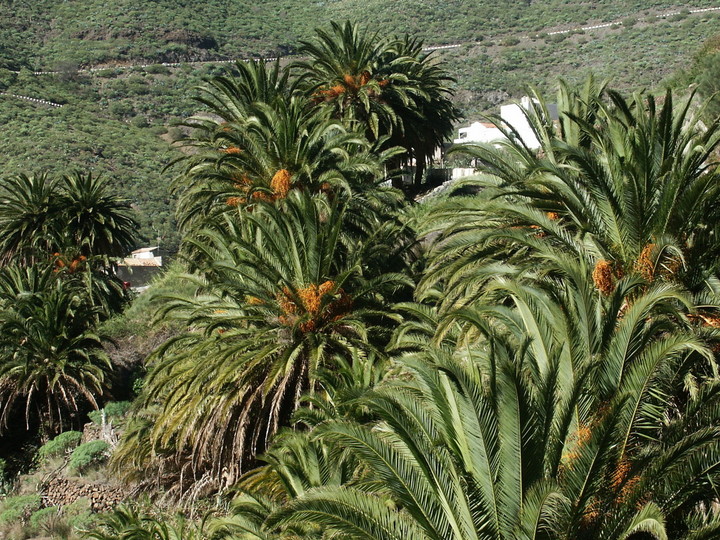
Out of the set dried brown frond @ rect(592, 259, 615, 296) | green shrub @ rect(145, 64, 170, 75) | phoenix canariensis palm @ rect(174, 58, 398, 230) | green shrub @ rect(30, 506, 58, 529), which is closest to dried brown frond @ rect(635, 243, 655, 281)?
dried brown frond @ rect(592, 259, 615, 296)

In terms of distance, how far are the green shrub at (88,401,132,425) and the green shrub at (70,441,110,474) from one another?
7.05ft

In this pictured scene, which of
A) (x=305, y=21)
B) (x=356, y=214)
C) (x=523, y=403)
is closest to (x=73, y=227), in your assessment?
(x=356, y=214)

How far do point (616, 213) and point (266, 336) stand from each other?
632 centimetres

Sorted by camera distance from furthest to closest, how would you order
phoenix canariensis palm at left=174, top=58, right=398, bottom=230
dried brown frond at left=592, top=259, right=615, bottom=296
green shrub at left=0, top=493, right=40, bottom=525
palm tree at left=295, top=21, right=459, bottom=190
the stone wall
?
palm tree at left=295, top=21, right=459, bottom=190
the stone wall
green shrub at left=0, top=493, right=40, bottom=525
phoenix canariensis palm at left=174, top=58, right=398, bottom=230
dried brown frond at left=592, top=259, right=615, bottom=296

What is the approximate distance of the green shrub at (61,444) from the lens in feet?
70.6

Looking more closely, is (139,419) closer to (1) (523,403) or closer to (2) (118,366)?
(2) (118,366)

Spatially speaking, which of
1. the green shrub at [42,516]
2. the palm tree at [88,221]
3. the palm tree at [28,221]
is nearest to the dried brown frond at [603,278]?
the green shrub at [42,516]

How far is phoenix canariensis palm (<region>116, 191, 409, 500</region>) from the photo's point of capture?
13.4 meters

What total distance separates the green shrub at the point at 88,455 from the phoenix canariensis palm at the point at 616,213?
1131 cm

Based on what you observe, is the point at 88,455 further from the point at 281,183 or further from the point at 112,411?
the point at 281,183

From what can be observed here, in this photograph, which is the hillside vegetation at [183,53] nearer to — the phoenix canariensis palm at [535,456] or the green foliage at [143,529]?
the green foliage at [143,529]

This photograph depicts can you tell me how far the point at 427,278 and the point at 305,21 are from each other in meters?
79.0

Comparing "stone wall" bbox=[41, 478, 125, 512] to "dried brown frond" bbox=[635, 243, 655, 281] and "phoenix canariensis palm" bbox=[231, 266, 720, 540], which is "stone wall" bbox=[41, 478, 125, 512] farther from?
"dried brown frond" bbox=[635, 243, 655, 281]

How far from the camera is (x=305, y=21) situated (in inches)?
3408
